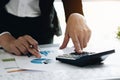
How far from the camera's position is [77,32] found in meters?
0.85

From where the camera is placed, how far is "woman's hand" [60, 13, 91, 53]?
2.74ft

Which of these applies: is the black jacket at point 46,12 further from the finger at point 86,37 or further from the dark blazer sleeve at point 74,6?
the finger at point 86,37

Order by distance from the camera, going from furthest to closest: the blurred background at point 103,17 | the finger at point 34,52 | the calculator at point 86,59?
the blurred background at point 103,17
the finger at point 34,52
the calculator at point 86,59

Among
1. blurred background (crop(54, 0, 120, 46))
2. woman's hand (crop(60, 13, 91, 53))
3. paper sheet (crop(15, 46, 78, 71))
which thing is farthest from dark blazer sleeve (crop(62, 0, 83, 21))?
blurred background (crop(54, 0, 120, 46))

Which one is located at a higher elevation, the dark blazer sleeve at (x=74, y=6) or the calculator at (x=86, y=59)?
the dark blazer sleeve at (x=74, y=6)

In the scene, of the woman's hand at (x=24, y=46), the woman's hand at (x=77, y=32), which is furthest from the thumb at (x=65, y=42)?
the woman's hand at (x=24, y=46)

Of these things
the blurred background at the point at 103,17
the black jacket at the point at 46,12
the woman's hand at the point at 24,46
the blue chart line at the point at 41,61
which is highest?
the black jacket at the point at 46,12

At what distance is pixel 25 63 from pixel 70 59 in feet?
0.41

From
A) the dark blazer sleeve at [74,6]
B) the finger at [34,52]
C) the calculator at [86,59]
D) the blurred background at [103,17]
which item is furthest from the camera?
the blurred background at [103,17]

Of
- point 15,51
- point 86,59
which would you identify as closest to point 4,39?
point 15,51

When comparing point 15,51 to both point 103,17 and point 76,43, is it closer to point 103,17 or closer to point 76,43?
point 76,43

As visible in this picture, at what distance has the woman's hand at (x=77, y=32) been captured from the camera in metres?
0.84

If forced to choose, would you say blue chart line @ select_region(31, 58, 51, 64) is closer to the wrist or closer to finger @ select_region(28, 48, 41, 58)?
finger @ select_region(28, 48, 41, 58)

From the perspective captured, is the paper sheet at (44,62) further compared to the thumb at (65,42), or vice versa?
the thumb at (65,42)
